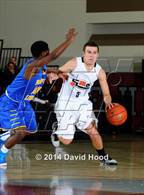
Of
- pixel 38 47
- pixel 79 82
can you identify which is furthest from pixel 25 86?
pixel 79 82

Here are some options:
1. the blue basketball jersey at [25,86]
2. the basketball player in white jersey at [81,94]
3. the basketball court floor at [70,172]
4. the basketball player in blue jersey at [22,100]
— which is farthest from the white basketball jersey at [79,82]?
the basketball court floor at [70,172]

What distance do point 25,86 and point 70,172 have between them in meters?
1.20

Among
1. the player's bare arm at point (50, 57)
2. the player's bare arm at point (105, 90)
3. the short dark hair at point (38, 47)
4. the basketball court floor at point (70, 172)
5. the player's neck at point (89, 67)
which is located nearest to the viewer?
the basketball court floor at point (70, 172)

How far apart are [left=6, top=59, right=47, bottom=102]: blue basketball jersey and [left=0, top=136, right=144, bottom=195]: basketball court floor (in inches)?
35.7

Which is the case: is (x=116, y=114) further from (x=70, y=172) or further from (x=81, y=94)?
(x=70, y=172)

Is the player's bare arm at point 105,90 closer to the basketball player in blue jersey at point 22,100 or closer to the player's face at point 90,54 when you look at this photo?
the player's face at point 90,54

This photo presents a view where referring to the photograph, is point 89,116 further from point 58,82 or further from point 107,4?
point 107,4

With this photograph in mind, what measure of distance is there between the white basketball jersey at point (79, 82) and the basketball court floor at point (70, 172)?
0.93 m

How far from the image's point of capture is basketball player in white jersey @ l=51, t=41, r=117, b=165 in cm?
720

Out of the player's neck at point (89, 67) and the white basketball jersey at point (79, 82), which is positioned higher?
the player's neck at point (89, 67)

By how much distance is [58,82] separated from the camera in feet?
41.8

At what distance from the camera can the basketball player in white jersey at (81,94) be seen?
7.20 m

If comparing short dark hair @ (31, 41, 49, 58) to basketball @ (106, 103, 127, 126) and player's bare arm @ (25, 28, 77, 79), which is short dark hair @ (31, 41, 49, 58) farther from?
basketball @ (106, 103, 127, 126)

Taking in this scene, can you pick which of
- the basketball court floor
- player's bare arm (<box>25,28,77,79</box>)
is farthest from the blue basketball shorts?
the basketball court floor
